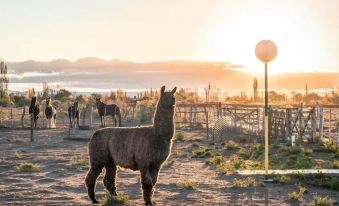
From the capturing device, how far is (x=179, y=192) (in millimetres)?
13883

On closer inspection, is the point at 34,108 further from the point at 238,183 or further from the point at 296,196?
the point at 296,196

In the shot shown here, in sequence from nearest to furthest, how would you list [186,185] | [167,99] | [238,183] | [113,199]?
1. [167,99]
2. [113,199]
3. [186,185]
4. [238,183]

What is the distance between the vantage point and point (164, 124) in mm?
11008

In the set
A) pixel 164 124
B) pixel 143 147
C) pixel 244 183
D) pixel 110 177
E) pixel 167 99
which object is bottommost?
pixel 244 183

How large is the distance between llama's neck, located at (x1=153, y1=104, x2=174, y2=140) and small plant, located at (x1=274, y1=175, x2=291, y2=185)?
5254 mm

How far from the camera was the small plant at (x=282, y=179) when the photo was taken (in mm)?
15078

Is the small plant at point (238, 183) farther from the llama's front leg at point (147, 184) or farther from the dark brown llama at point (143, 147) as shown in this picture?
the llama's front leg at point (147, 184)

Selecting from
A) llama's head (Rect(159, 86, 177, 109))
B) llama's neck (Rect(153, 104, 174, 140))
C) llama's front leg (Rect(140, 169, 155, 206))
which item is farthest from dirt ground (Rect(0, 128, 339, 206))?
llama's head (Rect(159, 86, 177, 109))

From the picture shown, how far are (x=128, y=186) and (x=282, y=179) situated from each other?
4.22m

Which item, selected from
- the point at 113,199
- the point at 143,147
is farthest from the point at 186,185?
the point at 143,147

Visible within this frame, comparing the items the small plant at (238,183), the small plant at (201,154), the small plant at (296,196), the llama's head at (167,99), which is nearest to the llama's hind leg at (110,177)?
the llama's head at (167,99)

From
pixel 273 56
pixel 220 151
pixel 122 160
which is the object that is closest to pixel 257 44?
pixel 273 56

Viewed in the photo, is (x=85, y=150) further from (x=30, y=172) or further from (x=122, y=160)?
(x=122, y=160)

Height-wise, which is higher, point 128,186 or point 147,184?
point 147,184
